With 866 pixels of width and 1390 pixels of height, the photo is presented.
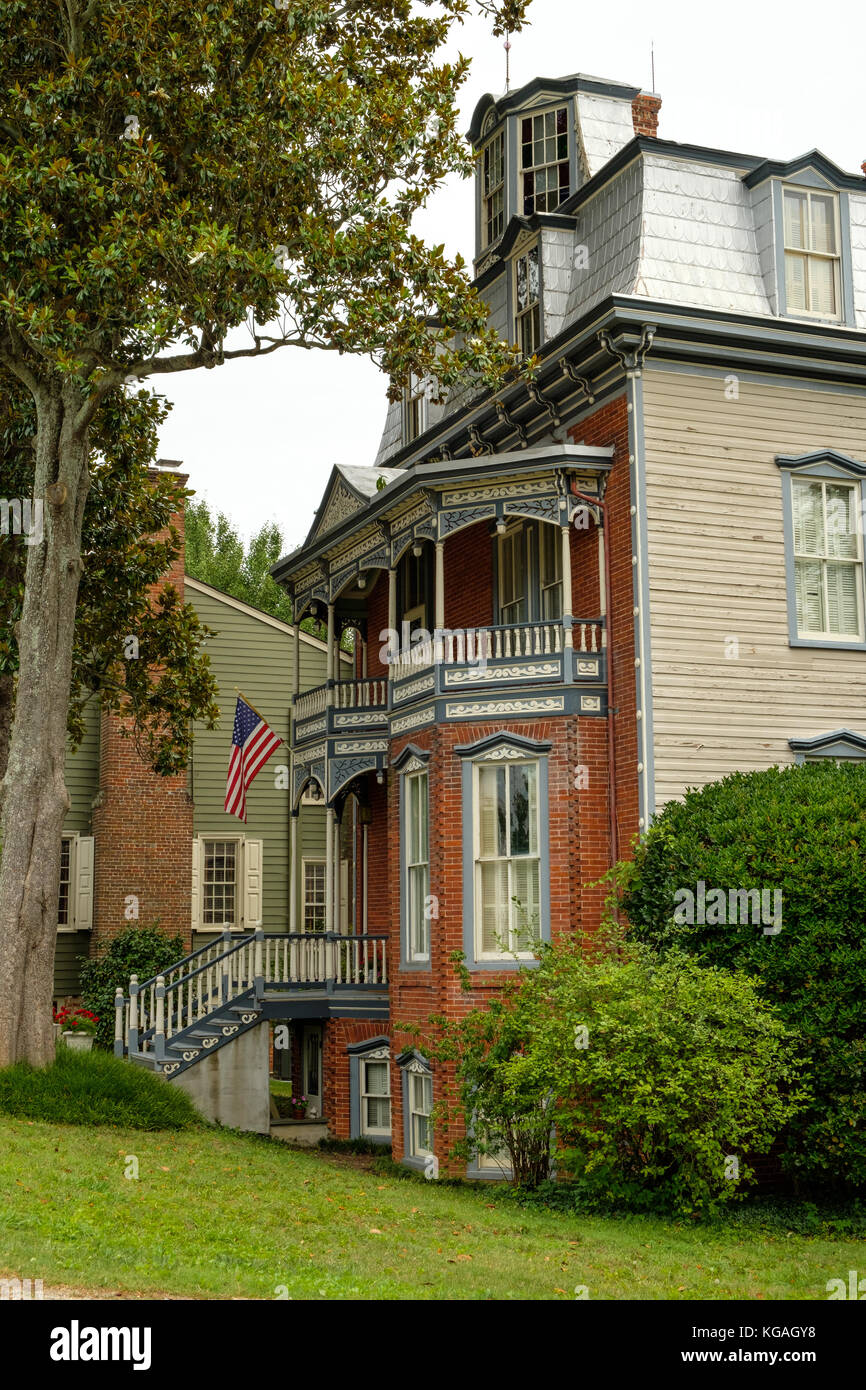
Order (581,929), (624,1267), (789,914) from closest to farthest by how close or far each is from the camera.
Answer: (624,1267) < (789,914) < (581,929)

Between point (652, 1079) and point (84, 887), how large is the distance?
1582 cm

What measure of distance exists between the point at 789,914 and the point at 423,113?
11.1m

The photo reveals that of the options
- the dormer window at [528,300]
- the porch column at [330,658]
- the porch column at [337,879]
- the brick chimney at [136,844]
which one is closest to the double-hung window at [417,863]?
the porch column at [330,658]

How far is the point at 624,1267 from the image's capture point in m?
→ 11.7

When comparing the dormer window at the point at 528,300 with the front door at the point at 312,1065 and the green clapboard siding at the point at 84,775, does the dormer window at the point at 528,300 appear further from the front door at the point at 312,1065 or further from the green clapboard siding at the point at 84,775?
the green clapboard siding at the point at 84,775

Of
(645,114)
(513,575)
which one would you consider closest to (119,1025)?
(513,575)

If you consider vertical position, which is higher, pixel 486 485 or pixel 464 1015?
pixel 486 485

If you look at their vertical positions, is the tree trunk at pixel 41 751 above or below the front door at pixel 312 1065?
above

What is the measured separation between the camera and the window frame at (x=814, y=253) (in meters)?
19.2

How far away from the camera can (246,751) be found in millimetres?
22797

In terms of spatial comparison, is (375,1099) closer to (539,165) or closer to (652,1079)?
(652,1079)

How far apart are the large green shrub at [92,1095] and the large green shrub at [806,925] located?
6.86 m
